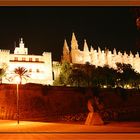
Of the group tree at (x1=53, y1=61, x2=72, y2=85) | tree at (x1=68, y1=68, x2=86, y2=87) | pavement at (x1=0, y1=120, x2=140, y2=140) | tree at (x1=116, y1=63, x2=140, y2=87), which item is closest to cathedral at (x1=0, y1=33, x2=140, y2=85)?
tree at (x1=53, y1=61, x2=72, y2=85)

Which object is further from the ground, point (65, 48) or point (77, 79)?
point (65, 48)

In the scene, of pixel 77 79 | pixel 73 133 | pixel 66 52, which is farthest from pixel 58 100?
pixel 66 52

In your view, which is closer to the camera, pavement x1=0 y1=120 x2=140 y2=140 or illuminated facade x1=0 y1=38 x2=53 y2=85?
pavement x1=0 y1=120 x2=140 y2=140

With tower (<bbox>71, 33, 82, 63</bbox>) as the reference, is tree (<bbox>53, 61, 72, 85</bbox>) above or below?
below

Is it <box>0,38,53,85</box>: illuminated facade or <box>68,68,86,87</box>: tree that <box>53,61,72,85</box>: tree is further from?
<box>0,38,53,85</box>: illuminated facade

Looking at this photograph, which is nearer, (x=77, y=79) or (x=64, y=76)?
(x=77, y=79)

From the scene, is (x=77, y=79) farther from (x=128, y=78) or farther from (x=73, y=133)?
(x=73, y=133)

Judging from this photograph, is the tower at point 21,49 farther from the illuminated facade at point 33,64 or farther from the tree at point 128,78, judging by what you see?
the tree at point 128,78

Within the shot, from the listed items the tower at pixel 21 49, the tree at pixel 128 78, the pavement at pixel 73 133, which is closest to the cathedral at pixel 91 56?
the tower at pixel 21 49

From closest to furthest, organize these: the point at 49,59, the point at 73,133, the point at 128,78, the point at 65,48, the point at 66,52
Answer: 1. the point at 73,133
2. the point at 128,78
3. the point at 49,59
4. the point at 66,52
5. the point at 65,48

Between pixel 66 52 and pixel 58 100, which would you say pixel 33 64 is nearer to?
pixel 66 52

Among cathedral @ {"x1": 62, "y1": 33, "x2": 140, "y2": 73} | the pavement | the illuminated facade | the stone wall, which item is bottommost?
the pavement

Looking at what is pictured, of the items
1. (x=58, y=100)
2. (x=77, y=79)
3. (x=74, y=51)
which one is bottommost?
(x=58, y=100)

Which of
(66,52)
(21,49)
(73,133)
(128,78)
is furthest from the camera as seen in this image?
(66,52)
